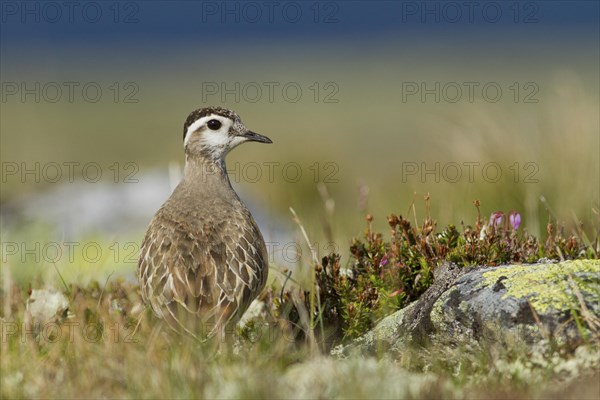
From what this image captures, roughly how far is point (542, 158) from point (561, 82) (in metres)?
1.65

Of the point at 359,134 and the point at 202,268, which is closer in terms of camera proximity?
the point at 202,268

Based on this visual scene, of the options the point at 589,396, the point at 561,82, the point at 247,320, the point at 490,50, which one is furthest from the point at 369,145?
the point at 490,50

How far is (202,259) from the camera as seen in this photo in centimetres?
782

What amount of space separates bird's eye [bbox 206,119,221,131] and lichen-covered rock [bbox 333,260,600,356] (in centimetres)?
319

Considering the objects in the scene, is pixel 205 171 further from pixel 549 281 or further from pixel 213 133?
pixel 549 281

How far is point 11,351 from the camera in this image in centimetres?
674

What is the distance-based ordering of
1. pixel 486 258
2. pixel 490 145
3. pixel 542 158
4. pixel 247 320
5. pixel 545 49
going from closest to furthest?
pixel 486 258 → pixel 247 320 → pixel 542 158 → pixel 490 145 → pixel 545 49

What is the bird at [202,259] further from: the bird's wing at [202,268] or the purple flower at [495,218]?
the purple flower at [495,218]

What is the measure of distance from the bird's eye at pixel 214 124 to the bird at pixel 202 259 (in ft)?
1.38

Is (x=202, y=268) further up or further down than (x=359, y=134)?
further down

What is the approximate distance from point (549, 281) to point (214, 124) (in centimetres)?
408

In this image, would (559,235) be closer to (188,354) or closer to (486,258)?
(486,258)

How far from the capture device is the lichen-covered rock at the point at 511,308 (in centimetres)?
615

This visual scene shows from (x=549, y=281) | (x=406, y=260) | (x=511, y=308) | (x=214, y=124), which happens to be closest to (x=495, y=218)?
(x=406, y=260)
